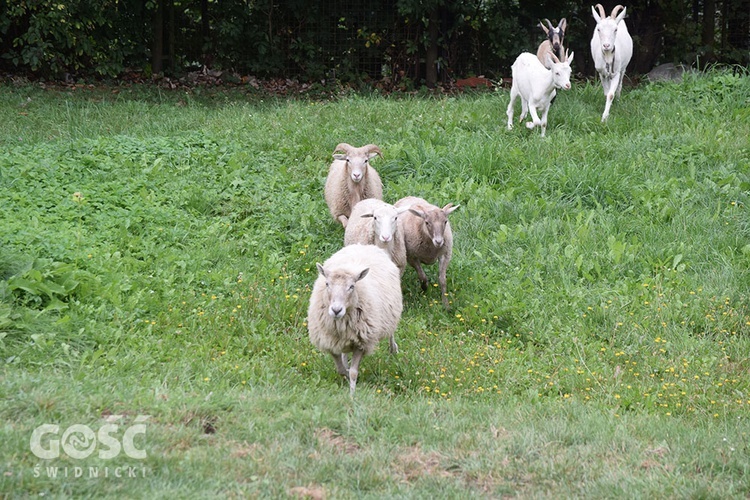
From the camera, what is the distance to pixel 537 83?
11438 mm

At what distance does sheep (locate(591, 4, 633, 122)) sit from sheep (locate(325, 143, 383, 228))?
15.2 feet

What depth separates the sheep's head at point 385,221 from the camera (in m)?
Answer: 7.52

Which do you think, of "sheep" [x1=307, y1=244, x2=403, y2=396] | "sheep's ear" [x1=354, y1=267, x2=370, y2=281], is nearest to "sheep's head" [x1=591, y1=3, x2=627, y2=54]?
"sheep" [x1=307, y1=244, x2=403, y2=396]

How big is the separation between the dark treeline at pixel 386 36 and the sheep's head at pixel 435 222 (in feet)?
33.1

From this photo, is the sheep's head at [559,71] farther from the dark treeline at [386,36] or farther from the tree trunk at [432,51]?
the tree trunk at [432,51]

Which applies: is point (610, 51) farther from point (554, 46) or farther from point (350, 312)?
point (350, 312)

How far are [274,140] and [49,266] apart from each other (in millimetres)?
5079

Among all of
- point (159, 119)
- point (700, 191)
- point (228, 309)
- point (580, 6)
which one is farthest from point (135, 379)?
point (580, 6)

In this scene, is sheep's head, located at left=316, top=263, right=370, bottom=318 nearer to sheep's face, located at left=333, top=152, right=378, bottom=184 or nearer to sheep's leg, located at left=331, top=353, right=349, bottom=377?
sheep's leg, located at left=331, top=353, right=349, bottom=377

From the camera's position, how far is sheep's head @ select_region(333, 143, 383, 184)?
28.6 feet

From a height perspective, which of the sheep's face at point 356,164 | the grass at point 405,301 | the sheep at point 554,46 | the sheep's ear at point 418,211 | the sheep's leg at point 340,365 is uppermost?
the sheep at point 554,46

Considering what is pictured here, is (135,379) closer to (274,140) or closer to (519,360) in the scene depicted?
(519,360)

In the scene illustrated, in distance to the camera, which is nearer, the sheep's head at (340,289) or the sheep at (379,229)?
the sheep's head at (340,289)

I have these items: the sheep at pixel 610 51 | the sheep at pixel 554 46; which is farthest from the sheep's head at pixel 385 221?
the sheep at pixel 610 51
